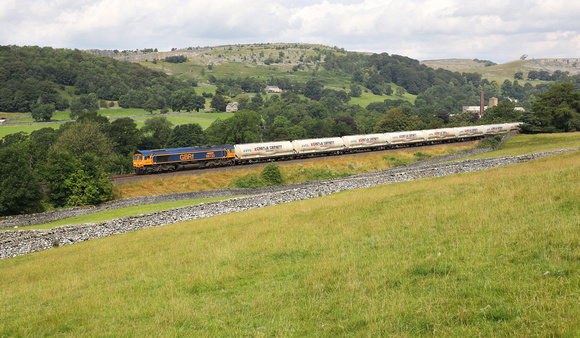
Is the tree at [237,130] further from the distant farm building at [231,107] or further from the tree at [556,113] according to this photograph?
the distant farm building at [231,107]

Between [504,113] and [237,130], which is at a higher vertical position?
[237,130]

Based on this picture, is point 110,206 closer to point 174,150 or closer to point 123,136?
point 174,150

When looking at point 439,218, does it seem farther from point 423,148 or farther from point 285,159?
point 423,148

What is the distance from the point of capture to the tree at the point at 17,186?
36406mm

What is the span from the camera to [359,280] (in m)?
9.34

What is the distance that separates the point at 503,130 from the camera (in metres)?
73.4

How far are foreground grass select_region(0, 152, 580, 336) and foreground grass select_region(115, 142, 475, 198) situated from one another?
2760 centimetres

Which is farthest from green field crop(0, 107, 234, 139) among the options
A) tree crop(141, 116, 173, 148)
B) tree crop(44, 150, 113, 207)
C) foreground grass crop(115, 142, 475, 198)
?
foreground grass crop(115, 142, 475, 198)

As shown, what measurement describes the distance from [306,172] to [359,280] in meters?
44.9

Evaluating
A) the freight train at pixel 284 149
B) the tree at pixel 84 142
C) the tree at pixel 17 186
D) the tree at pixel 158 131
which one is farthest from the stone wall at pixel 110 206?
the tree at pixel 158 131

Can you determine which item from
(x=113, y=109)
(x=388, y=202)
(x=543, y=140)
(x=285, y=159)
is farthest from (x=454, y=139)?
(x=113, y=109)

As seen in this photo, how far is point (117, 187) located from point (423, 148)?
50565 millimetres

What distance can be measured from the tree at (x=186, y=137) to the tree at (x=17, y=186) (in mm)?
48067

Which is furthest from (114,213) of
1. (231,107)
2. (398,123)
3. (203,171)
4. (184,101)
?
(231,107)
